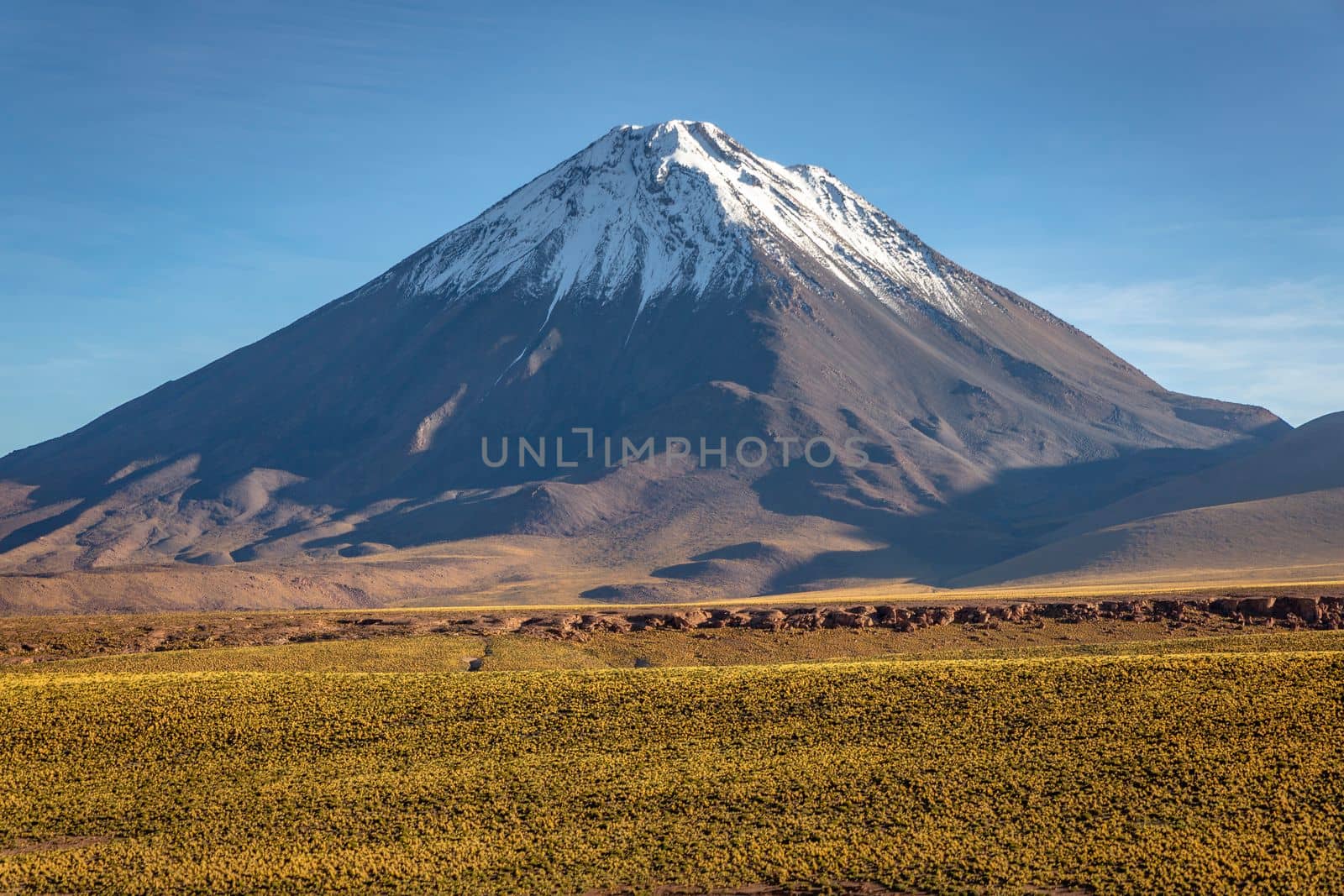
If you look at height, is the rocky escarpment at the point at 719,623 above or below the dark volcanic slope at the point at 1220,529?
below

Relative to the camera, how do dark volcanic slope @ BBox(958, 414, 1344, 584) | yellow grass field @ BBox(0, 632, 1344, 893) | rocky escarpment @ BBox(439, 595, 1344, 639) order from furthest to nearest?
dark volcanic slope @ BBox(958, 414, 1344, 584), rocky escarpment @ BBox(439, 595, 1344, 639), yellow grass field @ BBox(0, 632, 1344, 893)

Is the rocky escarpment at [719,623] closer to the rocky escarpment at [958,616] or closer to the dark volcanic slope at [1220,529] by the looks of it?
the rocky escarpment at [958,616]

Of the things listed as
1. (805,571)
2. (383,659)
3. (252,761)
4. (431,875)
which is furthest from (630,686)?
(805,571)

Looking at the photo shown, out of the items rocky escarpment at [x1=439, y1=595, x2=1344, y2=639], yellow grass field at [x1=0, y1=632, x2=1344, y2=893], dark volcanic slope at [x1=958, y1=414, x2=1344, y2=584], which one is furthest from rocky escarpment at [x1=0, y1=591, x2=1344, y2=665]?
dark volcanic slope at [x1=958, y1=414, x2=1344, y2=584]

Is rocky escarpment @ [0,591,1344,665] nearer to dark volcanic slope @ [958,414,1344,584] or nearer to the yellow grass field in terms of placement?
the yellow grass field

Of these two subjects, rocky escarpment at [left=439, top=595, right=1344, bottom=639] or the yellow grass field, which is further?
rocky escarpment at [left=439, top=595, right=1344, bottom=639]

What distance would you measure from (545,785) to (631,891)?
6053mm

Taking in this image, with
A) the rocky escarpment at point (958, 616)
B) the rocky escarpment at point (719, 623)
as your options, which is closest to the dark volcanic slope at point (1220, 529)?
the rocky escarpment at point (958, 616)

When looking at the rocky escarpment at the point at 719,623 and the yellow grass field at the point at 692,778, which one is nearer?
the yellow grass field at the point at 692,778

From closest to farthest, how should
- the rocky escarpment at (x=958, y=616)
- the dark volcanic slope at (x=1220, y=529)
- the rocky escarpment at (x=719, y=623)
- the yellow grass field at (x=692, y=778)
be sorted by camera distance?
the yellow grass field at (x=692, y=778) < the rocky escarpment at (x=719, y=623) < the rocky escarpment at (x=958, y=616) < the dark volcanic slope at (x=1220, y=529)

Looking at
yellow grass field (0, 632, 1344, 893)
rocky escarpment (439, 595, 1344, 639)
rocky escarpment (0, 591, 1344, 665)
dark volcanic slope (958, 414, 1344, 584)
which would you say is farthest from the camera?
dark volcanic slope (958, 414, 1344, 584)

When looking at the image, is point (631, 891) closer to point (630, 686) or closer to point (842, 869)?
point (842, 869)

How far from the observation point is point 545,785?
3086cm

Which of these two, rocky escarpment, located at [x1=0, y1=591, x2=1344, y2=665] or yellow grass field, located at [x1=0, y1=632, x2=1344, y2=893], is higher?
rocky escarpment, located at [x1=0, y1=591, x2=1344, y2=665]
